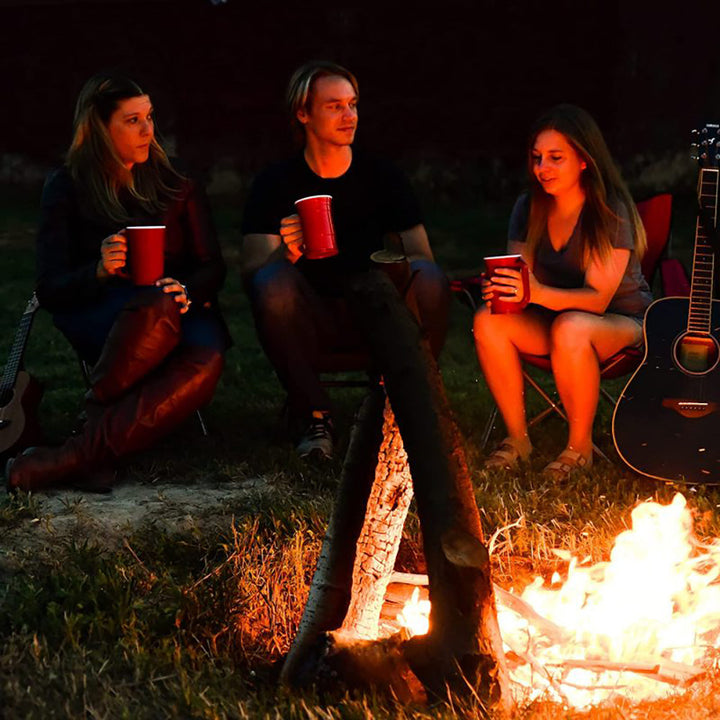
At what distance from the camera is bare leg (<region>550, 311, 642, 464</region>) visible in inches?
190

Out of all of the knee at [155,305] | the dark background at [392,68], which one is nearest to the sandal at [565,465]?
the knee at [155,305]

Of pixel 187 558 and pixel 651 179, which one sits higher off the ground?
pixel 651 179

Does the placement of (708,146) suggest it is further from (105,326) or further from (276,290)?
(105,326)

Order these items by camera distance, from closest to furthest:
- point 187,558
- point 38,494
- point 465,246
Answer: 1. point 187,558
2. point 38,494
3. point 465,246

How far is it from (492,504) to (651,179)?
8.21m

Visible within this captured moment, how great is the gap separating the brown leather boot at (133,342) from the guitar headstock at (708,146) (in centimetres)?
221

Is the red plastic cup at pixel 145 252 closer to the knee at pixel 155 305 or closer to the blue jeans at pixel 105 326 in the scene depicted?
the knee at pixel 155 305

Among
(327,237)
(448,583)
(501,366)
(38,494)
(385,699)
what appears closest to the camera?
(448,583)

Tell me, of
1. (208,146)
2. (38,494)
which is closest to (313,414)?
(38,494)

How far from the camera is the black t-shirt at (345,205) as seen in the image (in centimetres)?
521

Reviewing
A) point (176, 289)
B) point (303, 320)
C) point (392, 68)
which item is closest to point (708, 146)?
point (303, 320)

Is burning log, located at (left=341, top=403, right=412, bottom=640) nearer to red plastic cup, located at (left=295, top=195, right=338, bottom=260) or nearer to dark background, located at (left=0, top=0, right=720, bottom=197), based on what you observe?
red plastic cup, located at (left=295, top=195, right=338, bottom=260)

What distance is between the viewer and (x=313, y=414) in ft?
16.9

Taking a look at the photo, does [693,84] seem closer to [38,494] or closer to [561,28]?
[561,28]
